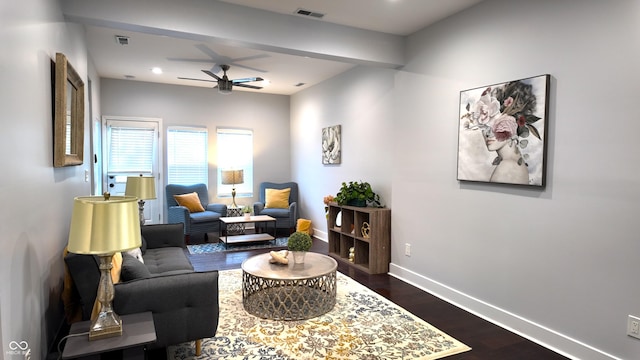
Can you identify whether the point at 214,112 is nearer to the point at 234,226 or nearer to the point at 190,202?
the point at 190,202

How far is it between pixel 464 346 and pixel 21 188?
2.91 metres

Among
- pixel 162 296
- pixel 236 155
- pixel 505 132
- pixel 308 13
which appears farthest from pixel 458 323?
pixel 236 155

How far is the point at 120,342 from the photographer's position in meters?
1.88

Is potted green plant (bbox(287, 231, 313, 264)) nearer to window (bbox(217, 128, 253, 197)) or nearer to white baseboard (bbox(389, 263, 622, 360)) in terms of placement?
white baseboard (bbox(389, 263, 622, 360))

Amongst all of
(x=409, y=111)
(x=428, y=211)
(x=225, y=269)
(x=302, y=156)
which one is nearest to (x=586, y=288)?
(x=428, y=211)

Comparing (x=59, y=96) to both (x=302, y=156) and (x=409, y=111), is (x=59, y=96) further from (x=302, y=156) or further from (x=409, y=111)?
(x=302, y=156)

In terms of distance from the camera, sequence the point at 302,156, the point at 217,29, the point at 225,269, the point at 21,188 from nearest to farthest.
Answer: the point at 21,188 < the point at 217,29 < the point at 225,269 < the point at 302,156

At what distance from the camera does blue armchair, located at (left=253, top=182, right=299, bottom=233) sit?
22.0 ft

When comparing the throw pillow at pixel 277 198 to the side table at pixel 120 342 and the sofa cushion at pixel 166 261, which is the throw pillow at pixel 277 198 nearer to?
the sofa cushion at pixel 166 261

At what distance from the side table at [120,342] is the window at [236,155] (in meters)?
5.36

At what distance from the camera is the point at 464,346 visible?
9.06 ft

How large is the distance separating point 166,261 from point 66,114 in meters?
1.55

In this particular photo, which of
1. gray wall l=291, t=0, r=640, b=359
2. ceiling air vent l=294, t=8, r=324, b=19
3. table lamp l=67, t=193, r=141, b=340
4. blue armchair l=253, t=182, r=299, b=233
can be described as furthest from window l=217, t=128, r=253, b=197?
table lamp l=67, t=193, r=141, b=340

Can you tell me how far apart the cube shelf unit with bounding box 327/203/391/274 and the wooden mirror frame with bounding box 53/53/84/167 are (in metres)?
3.05
